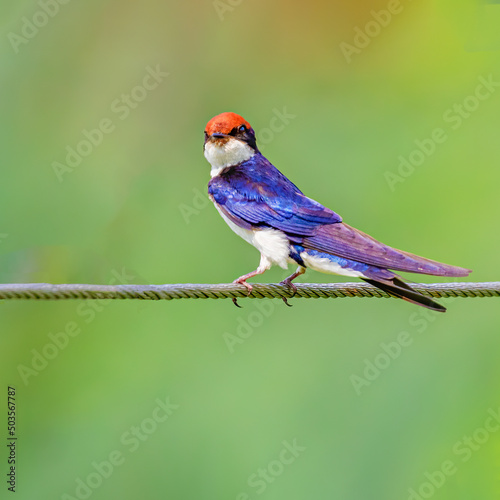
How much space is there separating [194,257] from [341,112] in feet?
4.67

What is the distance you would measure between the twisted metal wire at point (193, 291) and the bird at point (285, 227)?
52mm

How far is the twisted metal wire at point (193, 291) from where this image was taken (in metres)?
1.72

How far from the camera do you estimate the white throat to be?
2.61 meters

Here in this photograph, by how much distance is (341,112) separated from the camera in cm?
462

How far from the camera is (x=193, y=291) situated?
181 cm

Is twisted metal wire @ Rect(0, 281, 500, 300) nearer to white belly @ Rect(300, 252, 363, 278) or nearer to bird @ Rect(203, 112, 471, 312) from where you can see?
bird @ Rect(203, 112, 471, 312)

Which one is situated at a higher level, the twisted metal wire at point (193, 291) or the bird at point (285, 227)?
the bird at point (285, 227)

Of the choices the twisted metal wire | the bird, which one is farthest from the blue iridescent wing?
the twisted metal wire

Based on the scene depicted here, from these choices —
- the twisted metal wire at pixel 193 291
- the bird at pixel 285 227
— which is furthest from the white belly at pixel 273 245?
the twisted metal wire at pixel 193 291

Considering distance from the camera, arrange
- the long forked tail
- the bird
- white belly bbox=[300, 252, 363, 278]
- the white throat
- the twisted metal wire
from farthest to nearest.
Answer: the white throat < white belly bbox=[300, 252, 363, 278] < the bird < the long forked tail < the twisted metal wire

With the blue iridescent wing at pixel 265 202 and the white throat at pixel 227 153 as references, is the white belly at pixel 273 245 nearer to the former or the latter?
the blue iridescent wing at pixel 265 202

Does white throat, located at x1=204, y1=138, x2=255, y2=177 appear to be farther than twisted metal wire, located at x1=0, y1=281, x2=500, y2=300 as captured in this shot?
Yes

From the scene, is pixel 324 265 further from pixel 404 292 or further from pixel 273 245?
pixel 404 292

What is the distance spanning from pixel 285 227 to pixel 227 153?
432 millimetres
